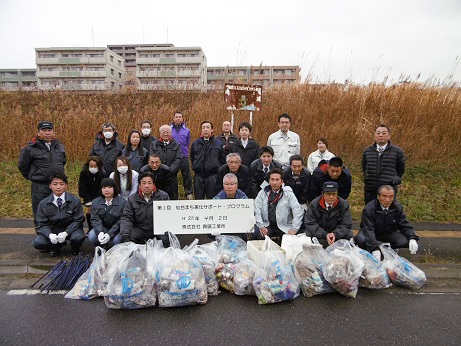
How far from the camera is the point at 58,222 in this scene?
4.57 metres

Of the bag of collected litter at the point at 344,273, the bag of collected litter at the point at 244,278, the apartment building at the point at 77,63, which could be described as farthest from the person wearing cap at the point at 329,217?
the apartment building at the point at 77,63

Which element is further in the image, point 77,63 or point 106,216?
point 77,63

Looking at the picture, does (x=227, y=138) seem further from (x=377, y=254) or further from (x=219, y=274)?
(x=377, y=254)

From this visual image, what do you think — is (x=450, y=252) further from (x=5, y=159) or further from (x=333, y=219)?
(x=5, y=159)

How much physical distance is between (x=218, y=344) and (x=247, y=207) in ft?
7.41

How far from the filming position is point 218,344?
2699 millimetres

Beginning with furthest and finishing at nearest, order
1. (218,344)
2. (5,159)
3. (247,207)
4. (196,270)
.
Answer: (5,159) < (247,207) < (196,270) < (218,344)

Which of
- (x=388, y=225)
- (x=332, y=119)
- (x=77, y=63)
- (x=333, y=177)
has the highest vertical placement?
(x=77, y=63)

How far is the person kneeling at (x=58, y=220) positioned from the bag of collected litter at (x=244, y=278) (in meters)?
2.42

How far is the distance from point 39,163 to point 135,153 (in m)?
1.54

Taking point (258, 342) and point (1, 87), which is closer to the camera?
point (258, 342)

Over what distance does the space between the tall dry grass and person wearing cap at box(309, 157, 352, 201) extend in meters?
4.39

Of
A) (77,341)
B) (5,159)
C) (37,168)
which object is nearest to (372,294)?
(77,341)

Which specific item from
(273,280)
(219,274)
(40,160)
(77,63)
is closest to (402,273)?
(273,280)
